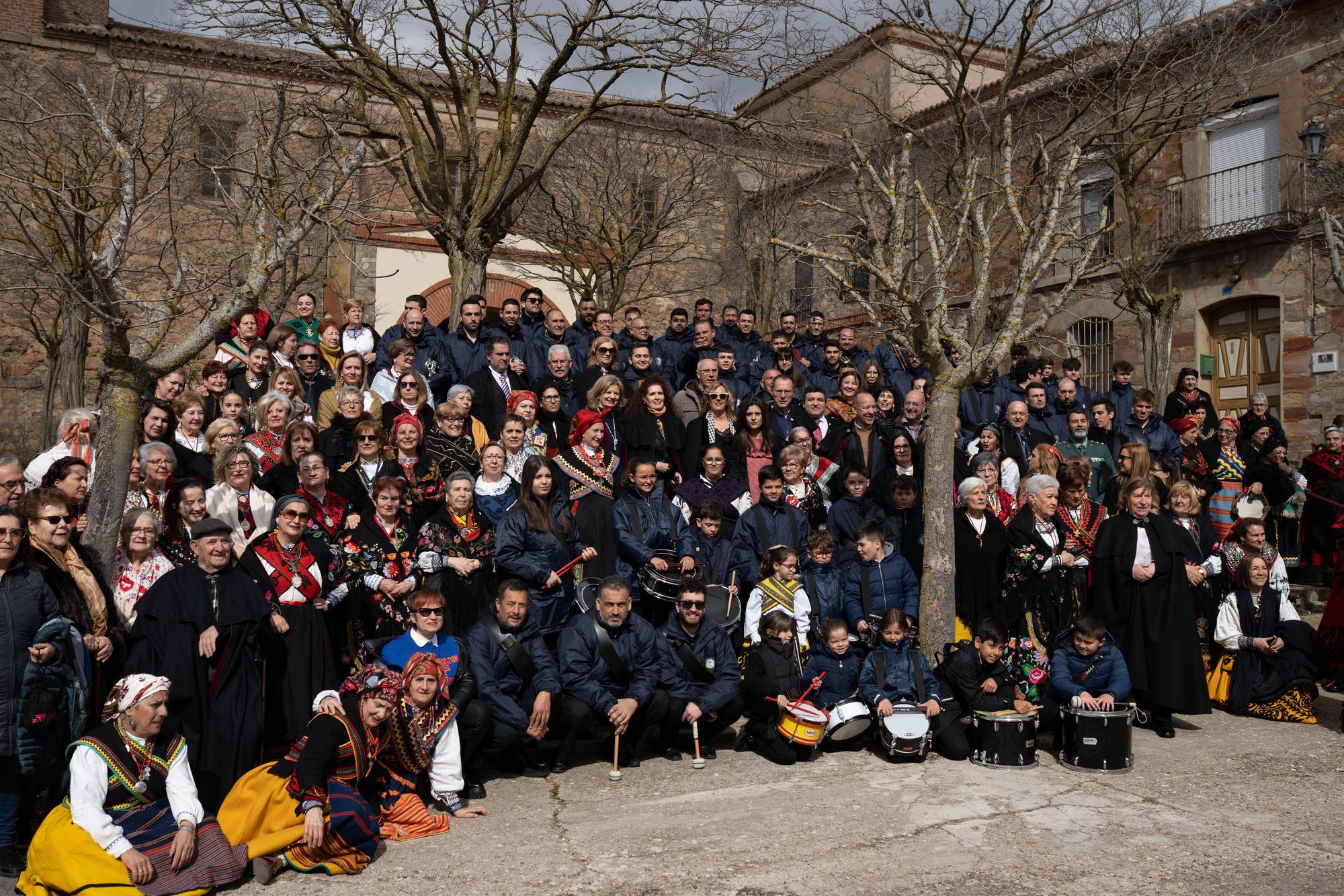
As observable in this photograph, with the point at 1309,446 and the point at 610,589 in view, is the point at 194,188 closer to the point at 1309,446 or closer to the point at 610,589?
the point at 610,589

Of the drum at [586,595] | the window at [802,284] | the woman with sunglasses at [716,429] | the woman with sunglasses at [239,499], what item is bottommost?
the drum at [586,595]

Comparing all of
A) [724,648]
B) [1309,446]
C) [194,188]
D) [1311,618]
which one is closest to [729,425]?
[724,648]

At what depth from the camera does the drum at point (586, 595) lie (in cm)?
724

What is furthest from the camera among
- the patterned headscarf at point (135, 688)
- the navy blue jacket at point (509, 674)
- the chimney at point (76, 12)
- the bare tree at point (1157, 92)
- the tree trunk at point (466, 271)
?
the chimney at point (76, 12)

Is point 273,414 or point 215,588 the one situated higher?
point 273,414

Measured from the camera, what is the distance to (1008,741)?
22.5 feet

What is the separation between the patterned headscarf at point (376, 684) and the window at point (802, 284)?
50.5ft

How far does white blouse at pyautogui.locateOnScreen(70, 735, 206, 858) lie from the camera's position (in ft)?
15.3

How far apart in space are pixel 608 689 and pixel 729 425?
3.03m

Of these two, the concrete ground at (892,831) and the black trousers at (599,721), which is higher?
the black trousers at (599,721)

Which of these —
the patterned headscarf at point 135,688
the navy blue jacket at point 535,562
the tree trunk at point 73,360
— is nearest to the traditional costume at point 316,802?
the patterned headscarf at point 135,688

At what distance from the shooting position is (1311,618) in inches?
443

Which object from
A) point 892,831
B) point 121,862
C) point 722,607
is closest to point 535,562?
point 722,607

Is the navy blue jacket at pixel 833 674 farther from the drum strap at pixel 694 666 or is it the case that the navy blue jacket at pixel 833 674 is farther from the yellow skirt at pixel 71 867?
the yellow skirt at pixel 71 867
